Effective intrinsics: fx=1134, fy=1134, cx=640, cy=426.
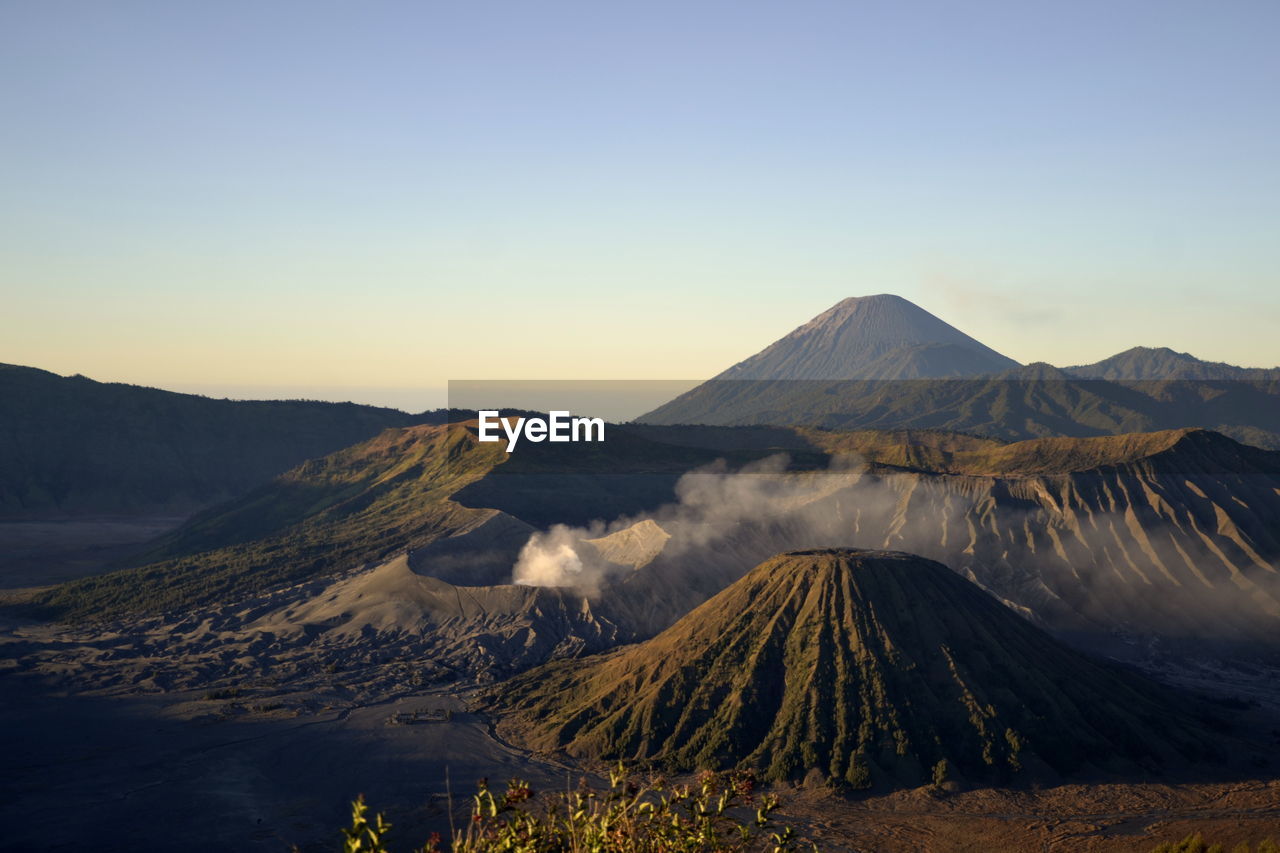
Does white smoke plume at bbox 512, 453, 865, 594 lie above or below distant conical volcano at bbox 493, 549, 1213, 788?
above

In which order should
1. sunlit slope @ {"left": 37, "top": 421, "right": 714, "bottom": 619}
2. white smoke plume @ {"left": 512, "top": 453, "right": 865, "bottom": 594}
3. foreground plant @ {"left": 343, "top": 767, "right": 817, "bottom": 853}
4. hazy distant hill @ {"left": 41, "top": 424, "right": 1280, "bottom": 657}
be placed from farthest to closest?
sunlit slope @ {"left": 37, "top": 421, "right": 714, "bottom": 619} < white smoke plume @ {"left": 512, "top": 453, "right": 865, "bottom": 594} < hazy distant hill @ {"left": 41, "top": 424, "right": 1280, "bottom": 657} < foreground plant @ {"left": 343, "top": 767, "right": 817, "bottom": 853}

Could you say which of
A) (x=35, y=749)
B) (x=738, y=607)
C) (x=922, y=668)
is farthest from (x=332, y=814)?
(x=922, y=668)

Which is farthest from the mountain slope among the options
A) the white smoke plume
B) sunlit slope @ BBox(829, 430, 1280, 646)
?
the white smoke plume

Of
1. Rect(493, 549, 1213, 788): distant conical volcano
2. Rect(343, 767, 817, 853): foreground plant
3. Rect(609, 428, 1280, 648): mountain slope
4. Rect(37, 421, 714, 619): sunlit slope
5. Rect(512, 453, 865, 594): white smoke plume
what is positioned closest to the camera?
Rect(343, 767, 817, 853): foreground plant

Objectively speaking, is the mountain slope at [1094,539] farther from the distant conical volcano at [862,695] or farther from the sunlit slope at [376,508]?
the distant conical volcano at [862,695]

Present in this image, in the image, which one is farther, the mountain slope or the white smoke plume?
the white smoke plume

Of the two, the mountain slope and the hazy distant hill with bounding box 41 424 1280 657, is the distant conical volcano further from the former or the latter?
the mountain slope

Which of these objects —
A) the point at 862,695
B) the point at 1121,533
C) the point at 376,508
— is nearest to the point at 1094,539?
the point at 1121,533

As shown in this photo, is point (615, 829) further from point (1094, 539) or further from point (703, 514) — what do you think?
point (703, 514)

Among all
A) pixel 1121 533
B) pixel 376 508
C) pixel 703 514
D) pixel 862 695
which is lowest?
pixel 862 695

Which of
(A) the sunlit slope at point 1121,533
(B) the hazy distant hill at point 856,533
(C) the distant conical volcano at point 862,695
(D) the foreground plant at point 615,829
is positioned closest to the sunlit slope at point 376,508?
(B) the hazy distant hill at point 856,533
